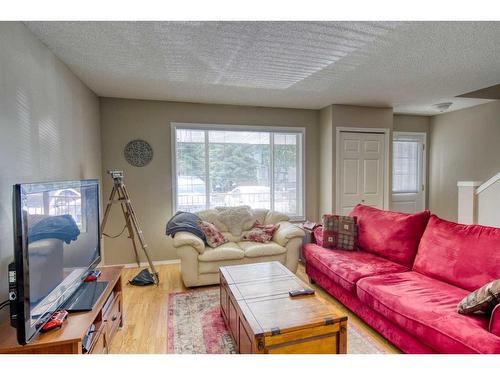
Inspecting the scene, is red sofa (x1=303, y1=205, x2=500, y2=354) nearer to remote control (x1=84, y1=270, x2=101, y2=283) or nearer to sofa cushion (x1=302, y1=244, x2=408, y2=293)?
sofa cushion (x1=302, y1=244, x2=408, y2=293)

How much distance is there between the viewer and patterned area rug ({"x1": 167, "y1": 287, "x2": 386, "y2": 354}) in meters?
2.03

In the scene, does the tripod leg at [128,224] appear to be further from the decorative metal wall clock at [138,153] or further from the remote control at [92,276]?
the remote control at [92,276]

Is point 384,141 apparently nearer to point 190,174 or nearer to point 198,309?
point 190,174

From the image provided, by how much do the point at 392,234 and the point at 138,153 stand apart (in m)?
3.35

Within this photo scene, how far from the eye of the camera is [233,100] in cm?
400

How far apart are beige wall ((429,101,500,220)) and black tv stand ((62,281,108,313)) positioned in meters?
5.64

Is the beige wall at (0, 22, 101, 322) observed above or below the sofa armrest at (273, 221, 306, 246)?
above

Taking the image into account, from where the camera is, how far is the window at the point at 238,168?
4.14 m

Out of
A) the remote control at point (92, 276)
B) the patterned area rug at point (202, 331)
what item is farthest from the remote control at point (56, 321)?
the patterned area rug at point (202, 331)

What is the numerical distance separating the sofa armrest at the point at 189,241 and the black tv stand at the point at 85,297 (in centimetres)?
100

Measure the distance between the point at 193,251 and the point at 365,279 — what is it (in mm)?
1780

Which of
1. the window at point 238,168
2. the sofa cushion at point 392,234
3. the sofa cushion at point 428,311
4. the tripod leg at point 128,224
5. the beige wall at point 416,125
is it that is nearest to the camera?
the sofa cushion at point 428,311

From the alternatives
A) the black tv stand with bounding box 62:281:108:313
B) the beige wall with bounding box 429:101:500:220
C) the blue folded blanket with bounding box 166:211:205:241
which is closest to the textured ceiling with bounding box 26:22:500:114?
the beige wall with bounding box 429:101:500:220
